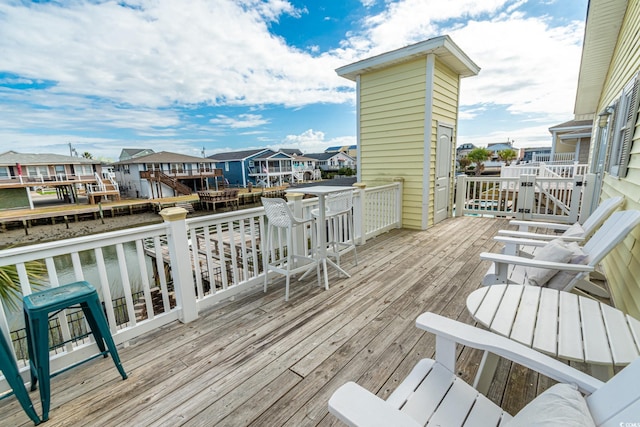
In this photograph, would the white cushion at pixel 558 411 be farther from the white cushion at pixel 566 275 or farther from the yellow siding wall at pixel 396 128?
the yellow siding wall at pixel 396 128

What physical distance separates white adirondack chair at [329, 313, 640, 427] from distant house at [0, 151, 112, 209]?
96.4 feet

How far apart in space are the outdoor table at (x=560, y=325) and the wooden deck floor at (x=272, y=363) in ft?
2.04

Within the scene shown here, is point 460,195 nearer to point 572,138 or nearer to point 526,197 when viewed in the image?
point 526,197

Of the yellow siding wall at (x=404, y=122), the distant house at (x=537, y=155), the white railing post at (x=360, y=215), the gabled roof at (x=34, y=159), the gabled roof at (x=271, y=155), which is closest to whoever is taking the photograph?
the white railing post at (x=360, y=215)

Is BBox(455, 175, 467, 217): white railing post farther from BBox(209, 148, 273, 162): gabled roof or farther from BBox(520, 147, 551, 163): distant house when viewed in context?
BBox(209, 148, 273, 162): gabled roof

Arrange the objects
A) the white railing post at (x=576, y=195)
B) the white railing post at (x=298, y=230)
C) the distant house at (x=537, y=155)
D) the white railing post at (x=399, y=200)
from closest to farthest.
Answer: the white railing post at (x=298, y=230) < the white railing post at (x=576, y=195) < the white railing post at (x=399, y=200) < the distant house at (x=537, y=155)

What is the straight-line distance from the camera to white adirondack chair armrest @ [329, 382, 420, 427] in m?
0.69

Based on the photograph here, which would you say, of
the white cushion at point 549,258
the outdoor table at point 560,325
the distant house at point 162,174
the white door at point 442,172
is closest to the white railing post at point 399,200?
the white door at point 442,172

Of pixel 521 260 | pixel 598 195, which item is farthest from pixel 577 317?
pixel 598 195

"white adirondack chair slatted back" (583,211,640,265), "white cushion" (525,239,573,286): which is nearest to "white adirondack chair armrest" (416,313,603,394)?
"white cushion" (525,239,573,286)

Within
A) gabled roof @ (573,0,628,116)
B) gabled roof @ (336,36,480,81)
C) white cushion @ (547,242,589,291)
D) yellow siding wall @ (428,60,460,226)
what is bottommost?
white cushion @ (547,242,589,291)

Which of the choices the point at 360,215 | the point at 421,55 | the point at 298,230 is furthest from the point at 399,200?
the point at 298,230

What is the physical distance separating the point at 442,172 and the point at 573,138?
1275cm

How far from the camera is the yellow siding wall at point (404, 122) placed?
5164mm
